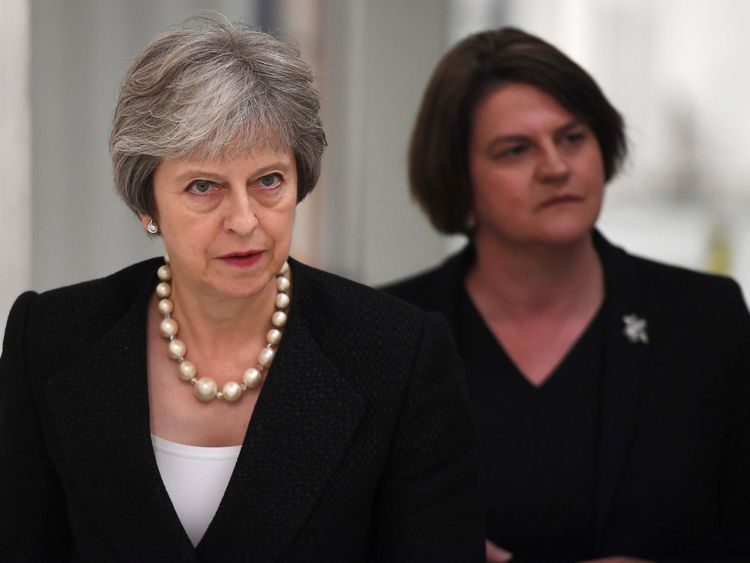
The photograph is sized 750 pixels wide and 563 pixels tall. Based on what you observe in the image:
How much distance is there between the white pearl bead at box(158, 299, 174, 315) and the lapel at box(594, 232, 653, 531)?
41.6 inches

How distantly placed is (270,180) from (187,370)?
1.21ft

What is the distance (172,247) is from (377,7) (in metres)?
3.10

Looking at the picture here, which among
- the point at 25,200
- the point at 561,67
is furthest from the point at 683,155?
the point at 25,200

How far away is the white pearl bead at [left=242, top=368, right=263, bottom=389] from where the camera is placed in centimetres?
194

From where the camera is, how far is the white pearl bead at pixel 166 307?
2020 mm

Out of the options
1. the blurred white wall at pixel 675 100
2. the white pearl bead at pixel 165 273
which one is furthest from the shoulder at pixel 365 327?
the blurred white wall at pixel 675 100

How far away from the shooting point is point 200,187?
1773 millimetres

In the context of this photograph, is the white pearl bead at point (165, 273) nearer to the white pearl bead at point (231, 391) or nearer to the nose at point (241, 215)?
the white pearl bead at point (231, 391)

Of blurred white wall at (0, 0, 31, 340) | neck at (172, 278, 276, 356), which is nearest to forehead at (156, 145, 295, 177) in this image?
neck at (172, 278, 276, 356)

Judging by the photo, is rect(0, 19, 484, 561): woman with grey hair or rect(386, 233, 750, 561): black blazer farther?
rect(386, 233, 750, 561): black blazer

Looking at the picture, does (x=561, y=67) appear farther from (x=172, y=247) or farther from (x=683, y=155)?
(x=683, y=155)

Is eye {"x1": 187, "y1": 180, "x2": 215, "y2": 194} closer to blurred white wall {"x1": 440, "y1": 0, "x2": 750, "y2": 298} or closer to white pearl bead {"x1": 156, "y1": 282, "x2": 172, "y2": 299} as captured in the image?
white pearl bead {"x1": 156, "y1": 282, "x2": 172, "y2": 299}

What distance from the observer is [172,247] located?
183 cm

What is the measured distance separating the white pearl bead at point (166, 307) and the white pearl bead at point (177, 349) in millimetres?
54
